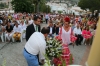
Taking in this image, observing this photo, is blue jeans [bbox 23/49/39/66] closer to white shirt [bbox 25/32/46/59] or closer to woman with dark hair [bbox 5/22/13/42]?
white shirt [bbox 25/32/46/59]

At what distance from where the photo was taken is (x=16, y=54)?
388 inches

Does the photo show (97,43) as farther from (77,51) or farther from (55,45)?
(77,51)

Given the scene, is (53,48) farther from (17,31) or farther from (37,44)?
(17,31)

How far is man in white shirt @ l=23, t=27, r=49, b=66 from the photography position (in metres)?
4.57

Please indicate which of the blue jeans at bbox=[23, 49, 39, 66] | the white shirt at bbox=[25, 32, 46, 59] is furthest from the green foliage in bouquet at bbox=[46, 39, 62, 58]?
the white shirt at bbox=[25, 32, 46, 59]

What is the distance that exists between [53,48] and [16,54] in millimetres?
3610

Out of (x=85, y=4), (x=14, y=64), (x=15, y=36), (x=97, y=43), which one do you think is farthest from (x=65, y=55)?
(x=85, y=4)

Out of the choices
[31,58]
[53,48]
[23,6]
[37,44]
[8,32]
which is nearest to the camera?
[37,44]

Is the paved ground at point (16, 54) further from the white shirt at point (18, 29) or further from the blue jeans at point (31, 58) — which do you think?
the blue jeans at point (31, 58)


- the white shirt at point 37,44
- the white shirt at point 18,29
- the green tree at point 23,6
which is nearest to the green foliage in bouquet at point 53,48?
the white shirt at point 37,44

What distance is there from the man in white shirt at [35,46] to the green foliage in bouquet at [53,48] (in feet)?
4.90

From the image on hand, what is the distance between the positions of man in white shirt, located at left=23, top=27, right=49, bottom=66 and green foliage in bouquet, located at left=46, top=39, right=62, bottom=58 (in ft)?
4.90

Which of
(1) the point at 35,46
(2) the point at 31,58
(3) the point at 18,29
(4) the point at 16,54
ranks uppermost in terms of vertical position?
(1) the point at 35,46

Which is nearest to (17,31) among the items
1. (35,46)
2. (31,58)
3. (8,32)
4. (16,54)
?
(8,32)
